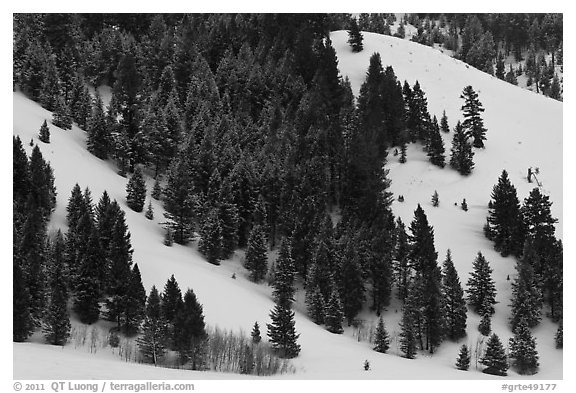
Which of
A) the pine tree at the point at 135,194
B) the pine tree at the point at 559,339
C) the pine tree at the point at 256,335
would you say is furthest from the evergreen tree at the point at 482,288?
the pine tree at the point at 135,194

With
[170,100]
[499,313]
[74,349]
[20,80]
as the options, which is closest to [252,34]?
[170,100]

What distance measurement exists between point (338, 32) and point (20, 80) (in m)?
57.1

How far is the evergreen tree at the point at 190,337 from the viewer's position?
146ft

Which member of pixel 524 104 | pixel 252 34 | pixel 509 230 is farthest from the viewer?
pixel 252 34

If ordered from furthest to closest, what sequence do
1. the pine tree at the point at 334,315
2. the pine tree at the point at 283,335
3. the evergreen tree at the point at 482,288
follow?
the evergreen tree at the point at 482,288, the pine tree at the point at 334,315, the pine tree at the point at 283,335

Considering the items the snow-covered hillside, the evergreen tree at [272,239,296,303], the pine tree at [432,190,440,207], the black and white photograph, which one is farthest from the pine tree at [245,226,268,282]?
the pine tree at [432,190,440,207]

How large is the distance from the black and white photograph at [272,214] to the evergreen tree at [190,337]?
14cm

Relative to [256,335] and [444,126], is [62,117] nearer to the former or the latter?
[256,335]

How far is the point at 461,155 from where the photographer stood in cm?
7444

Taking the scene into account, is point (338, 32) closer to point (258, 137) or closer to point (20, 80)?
point (258, 137)

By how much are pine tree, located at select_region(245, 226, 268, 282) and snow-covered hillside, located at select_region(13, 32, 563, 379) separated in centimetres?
118

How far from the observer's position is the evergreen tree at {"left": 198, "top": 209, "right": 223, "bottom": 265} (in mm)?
60781

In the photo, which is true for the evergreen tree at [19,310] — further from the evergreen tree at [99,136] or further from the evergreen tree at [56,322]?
the evergreen tree at [99,136]

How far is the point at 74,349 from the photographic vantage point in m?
43.3
